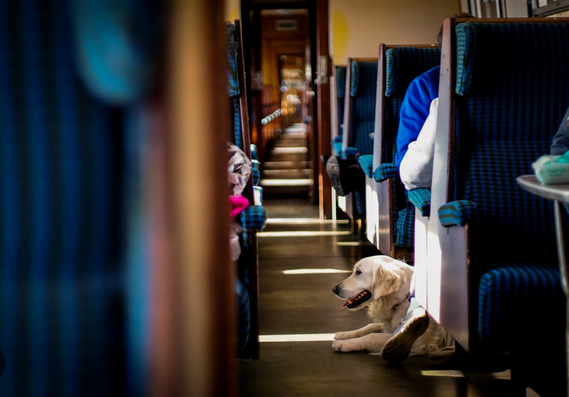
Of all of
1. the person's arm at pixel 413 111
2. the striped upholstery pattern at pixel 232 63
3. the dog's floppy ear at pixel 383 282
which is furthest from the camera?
the person's arm at pixel 413 111

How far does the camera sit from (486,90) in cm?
212

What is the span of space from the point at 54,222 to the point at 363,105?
432 cm

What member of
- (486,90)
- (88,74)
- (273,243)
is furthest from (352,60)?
(88,74)

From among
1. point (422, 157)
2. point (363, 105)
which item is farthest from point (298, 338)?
point (363, 105)

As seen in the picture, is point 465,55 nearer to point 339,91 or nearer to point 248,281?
point 248,281

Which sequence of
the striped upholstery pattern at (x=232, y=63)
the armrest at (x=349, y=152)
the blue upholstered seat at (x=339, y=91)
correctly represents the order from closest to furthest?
1. the striped upholstery pattern at (x=232, y=63)
2. the armrest at (x=349, y=152)
3. the blue upholstered seat at (x=339, y=91)

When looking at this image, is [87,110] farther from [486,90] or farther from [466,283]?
[486,90]

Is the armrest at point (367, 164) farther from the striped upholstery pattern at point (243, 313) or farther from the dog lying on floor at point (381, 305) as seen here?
the striped upholstery pattern at point (243, 313)

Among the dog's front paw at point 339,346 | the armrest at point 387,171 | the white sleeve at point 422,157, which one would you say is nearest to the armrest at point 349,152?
the armrest at point 387,171

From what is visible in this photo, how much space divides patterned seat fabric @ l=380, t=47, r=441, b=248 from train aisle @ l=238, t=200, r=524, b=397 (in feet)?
1.89

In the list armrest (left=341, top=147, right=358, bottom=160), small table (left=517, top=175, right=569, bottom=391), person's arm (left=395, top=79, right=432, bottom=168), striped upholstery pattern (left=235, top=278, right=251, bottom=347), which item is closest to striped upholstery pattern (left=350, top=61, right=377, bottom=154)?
armrest (left=341, top=147, right=358, bottom=160)

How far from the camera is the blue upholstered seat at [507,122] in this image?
A: 206 centimetres

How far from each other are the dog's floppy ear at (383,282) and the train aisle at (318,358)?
0.91ft

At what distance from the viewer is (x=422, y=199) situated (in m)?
2.47
